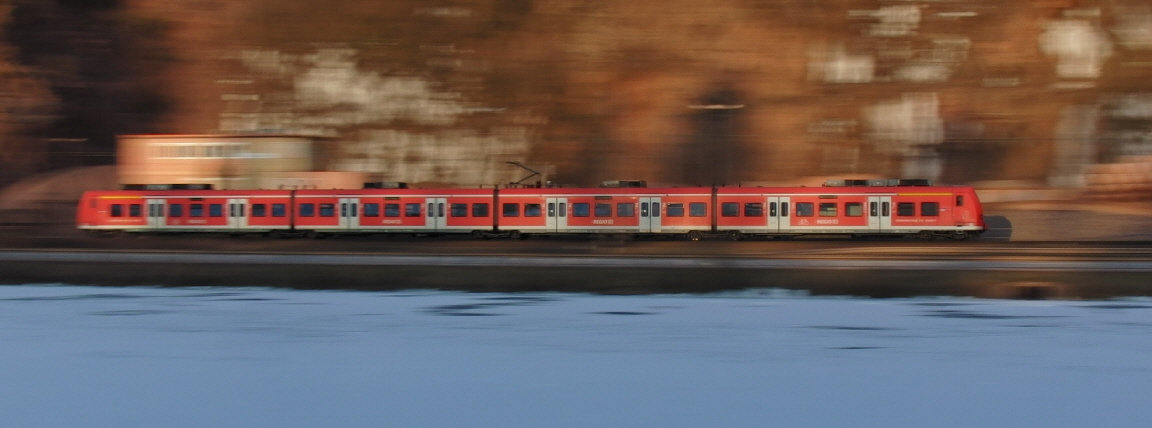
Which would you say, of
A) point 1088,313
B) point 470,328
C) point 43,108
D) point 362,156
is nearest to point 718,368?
point 470,328

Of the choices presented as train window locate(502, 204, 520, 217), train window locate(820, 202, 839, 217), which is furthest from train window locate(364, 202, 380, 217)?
train window locate(820, 202, 839, 217)

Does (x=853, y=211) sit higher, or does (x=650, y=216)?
(x=853, y=211)

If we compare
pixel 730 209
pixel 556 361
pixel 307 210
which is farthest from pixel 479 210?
pixel 556 361

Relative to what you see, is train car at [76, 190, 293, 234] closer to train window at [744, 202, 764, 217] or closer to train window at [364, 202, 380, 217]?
train window at [364, 202, 380, 217]

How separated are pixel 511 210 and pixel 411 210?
341cm

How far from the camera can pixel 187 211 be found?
3716 cm

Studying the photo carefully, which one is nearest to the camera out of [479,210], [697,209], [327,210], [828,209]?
[828,209]

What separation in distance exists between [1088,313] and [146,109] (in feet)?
201

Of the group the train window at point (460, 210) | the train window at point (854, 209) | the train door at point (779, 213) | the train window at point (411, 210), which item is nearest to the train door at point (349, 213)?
the train window at point (411, 210)

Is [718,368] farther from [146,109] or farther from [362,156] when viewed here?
[146,109]

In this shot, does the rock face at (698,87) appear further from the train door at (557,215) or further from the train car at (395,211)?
the train car at (395,211)

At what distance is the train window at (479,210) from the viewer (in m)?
34.7

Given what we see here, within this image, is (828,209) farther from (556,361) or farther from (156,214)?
(156,214)

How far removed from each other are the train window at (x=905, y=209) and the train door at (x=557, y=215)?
10062 mm
